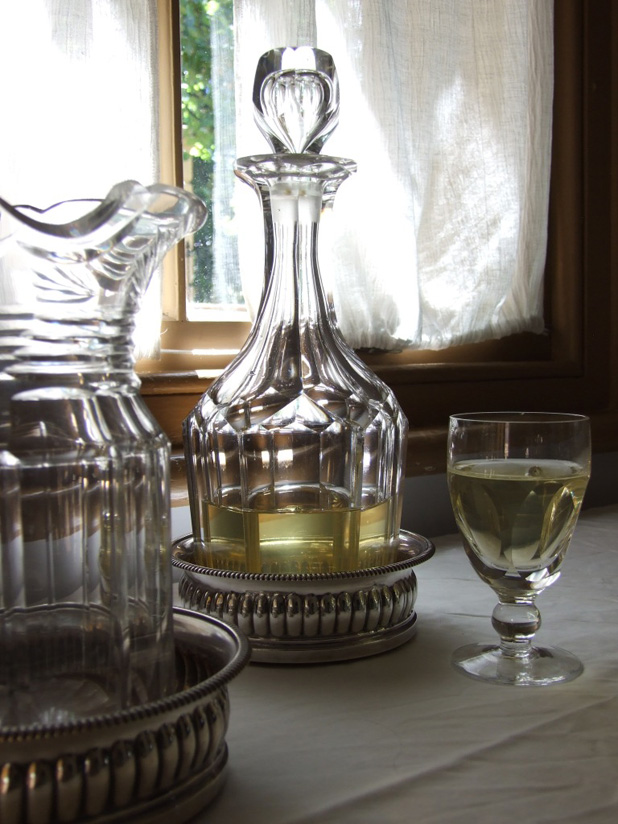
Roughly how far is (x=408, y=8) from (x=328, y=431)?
646mm

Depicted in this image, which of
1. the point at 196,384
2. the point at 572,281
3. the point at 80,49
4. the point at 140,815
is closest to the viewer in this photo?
the point at 140,815

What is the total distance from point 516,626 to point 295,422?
0.18 meters

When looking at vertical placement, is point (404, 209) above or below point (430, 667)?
above

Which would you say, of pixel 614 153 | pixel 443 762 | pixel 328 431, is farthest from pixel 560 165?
pixel 443 762

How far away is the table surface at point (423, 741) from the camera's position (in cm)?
37

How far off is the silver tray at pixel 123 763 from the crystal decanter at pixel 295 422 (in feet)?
0.64

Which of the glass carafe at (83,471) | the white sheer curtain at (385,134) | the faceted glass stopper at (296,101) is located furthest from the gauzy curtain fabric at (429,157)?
the glass carafe at (83,471)

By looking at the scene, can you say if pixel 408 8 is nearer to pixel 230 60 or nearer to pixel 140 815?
pixel 230 60

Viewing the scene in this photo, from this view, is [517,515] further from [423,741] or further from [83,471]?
[83,471]

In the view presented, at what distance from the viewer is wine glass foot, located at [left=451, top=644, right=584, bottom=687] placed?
0.50 meters

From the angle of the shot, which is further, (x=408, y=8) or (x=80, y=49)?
(x=408, y=8)

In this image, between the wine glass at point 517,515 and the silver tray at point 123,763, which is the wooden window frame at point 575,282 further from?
the silver tray at point 123,763

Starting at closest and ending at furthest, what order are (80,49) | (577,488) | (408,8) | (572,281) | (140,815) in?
(140,815) → (577,488) → (80,49) → (408,8) → (572,281)

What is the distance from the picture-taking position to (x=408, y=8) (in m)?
1.02
